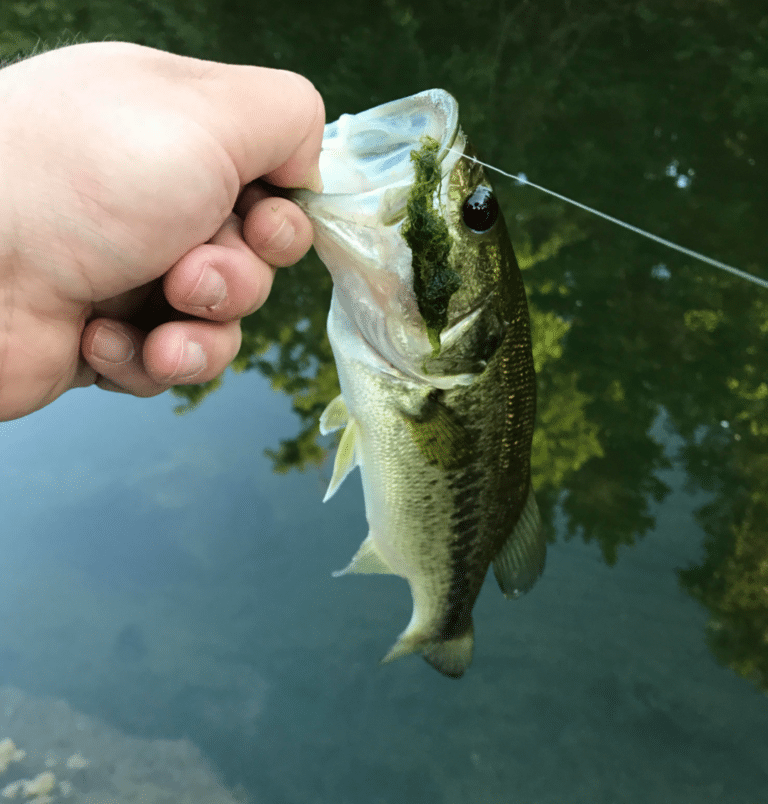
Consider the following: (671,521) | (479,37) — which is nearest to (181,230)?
(671,521)

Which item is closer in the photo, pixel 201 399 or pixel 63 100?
pixel 63 100

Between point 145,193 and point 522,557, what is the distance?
1.57 m

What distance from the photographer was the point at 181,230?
53.5 inches

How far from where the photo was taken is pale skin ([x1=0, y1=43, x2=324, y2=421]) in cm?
121

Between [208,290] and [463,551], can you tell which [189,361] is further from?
[463,551]

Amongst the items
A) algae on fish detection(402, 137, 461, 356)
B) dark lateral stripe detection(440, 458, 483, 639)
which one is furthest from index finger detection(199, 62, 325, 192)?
dark lateral stripe detection(440, 458, 483, 639)

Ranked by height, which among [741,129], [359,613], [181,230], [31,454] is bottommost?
[31,454]

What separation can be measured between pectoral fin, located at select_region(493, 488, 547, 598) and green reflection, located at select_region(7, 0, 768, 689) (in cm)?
338

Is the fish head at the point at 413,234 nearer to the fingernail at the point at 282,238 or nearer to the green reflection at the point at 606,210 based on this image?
the fingernail at the point at 282,238

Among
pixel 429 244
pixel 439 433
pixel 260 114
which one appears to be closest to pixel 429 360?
pixel 439 433

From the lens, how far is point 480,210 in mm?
1525

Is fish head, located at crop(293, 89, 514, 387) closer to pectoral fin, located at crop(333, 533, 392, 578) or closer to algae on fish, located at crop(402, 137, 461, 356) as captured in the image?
algae on fish, located at crop(402, 137, 461, 356)

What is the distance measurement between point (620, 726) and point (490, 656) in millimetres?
994

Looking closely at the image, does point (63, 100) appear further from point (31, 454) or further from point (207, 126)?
point (31, 454)
